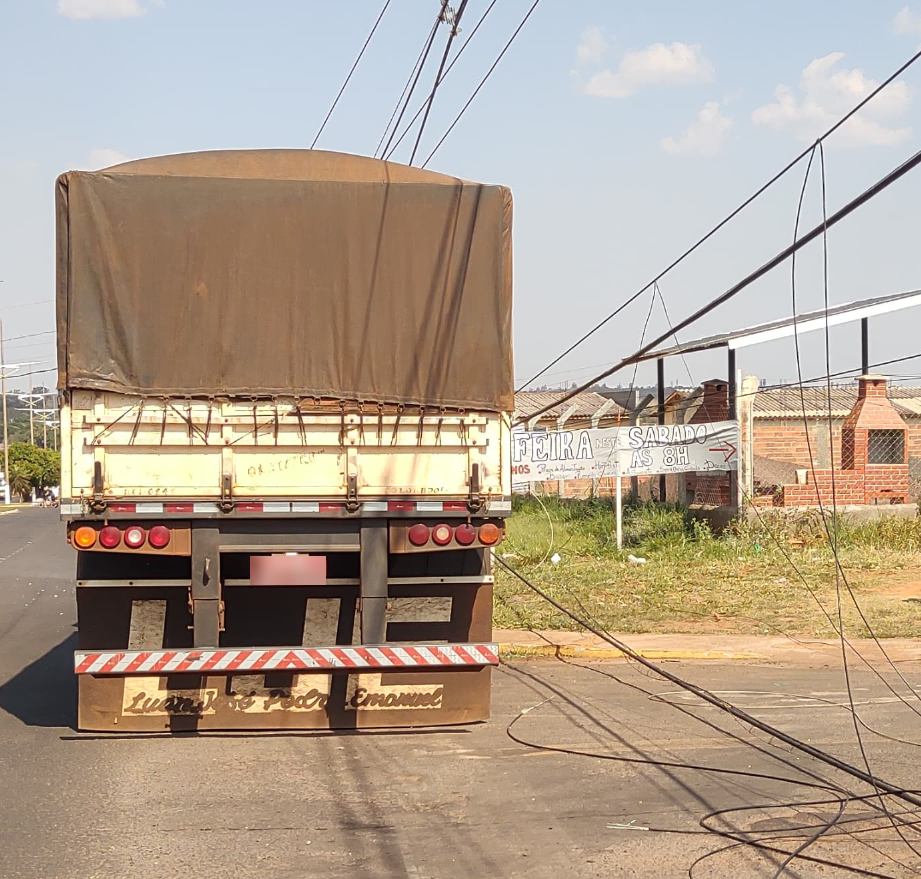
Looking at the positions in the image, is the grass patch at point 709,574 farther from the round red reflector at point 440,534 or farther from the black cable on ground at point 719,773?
the round red reflector at point 440,534

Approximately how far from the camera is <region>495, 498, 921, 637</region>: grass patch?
1163 cm

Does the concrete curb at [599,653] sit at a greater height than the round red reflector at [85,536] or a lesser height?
lesser

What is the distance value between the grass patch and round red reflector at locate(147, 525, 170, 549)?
212 inches

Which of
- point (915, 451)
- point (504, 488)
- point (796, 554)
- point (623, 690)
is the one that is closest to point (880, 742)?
point (623, 690)

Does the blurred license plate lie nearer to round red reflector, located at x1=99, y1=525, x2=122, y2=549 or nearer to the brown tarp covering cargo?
round red reflector, located at x1=99, y1=525, x2=122, y2=549

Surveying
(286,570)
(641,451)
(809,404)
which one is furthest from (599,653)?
(809,404)

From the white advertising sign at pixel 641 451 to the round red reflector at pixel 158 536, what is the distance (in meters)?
10.9

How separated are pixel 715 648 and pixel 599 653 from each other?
1.02 meters

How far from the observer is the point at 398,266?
716cm

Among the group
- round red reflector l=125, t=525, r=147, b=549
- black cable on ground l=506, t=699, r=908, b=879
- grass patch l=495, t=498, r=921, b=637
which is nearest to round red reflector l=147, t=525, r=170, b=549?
round red reflector l=125, t=525, r=147, b=549

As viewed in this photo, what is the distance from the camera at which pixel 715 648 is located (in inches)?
400

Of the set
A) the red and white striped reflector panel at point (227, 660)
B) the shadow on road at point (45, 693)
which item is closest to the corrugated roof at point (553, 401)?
the shadow on road at point (45, 693)

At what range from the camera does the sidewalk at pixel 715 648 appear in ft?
32.8

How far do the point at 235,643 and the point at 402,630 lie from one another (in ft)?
3.82
